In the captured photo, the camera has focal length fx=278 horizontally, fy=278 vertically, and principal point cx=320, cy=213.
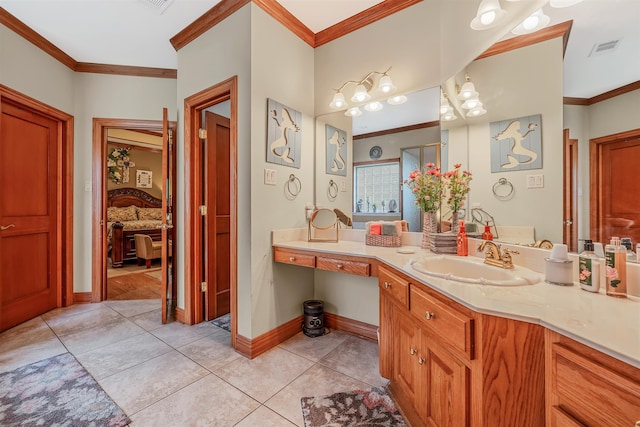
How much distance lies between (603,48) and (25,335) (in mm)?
4127

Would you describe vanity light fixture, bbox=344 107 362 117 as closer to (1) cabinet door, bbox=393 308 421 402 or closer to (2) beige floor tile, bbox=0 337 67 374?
(1) cabinet door, bbox=393 308 421 402

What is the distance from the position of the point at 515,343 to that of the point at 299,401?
4.01 feet

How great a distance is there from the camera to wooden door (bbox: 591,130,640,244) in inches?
37.5

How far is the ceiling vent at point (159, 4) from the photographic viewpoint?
2.18 m

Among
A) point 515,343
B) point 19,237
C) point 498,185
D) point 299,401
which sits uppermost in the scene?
point 498,185

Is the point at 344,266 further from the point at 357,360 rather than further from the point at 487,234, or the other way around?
the point at 487,234

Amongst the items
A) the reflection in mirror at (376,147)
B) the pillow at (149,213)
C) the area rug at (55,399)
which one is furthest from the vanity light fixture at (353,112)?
the pillow at (149,213)

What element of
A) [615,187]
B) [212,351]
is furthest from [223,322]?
[615,187]

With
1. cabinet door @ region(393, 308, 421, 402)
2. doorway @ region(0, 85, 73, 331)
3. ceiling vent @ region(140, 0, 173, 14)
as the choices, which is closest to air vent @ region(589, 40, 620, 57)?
cabinet door @ region(393, 308, 421, 402)

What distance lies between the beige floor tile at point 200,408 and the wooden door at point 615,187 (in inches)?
71.7

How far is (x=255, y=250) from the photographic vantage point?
210 centimetres

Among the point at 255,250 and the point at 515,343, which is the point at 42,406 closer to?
the point at 255,250

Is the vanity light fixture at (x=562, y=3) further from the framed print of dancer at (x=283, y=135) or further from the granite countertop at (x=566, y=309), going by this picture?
the framed print of dancer at (x=283, y=135)

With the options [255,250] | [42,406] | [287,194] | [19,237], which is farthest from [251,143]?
[19,237]
